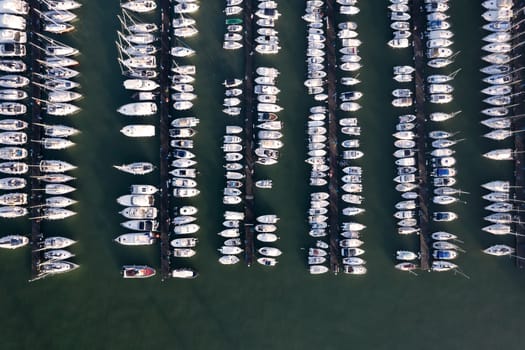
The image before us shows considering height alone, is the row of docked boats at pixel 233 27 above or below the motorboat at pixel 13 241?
above

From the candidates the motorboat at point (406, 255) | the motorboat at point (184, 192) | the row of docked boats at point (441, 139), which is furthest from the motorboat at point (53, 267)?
the row of docked boats at point (441, 139)

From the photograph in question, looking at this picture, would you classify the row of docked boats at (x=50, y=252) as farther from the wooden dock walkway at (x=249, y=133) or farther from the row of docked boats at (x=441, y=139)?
the row of docked boats at (x=441, y=139)

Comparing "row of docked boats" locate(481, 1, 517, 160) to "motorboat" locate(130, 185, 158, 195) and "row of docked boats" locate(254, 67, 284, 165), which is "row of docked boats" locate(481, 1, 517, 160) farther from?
"motorboat" locate(130, 185, 158, 195)

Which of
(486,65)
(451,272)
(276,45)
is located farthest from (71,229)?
(486,65)

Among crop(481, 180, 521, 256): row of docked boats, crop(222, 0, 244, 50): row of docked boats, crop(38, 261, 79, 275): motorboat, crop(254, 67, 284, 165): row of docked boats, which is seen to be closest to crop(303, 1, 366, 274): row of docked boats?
crop(254, 67, 284, 165): row of docked boats

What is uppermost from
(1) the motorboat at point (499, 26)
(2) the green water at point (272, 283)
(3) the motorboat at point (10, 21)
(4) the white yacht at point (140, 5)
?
(4) the white yacht at point (140, 5)

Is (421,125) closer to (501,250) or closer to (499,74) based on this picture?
(499,74)

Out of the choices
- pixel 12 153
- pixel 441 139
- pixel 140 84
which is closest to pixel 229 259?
pixel 140 84
